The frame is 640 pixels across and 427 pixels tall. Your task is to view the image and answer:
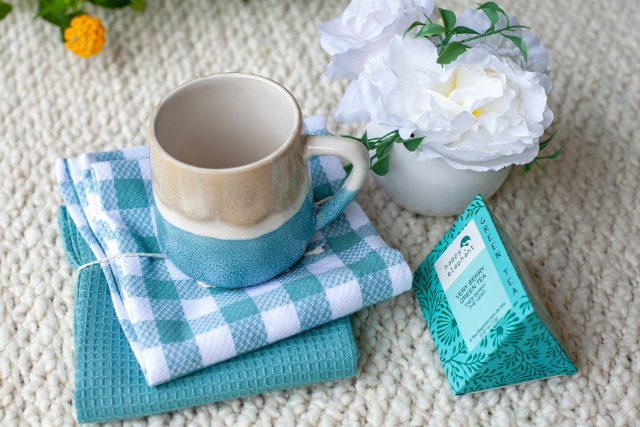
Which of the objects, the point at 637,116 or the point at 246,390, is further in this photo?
the point at 637,116

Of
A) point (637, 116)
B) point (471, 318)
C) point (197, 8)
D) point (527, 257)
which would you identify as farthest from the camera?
point (197, 8)

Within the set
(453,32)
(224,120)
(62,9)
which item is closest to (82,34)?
(62,9)

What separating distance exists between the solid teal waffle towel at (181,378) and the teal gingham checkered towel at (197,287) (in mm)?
12

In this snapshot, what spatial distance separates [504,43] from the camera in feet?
1.53

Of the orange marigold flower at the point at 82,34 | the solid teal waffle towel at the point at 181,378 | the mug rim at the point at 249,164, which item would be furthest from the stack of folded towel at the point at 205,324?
the orange marigold flower at the point at 82,34

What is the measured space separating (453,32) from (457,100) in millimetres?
50

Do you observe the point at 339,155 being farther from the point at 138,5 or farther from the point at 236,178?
the point at 138,5

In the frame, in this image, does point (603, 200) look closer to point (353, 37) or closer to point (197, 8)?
point (353, 37)

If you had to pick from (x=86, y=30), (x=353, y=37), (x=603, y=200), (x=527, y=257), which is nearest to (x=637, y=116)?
(x=603, y=200)

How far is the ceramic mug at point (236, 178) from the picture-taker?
36 centimetres

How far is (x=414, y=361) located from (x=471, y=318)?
70 millimetres

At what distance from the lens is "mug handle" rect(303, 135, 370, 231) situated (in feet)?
1.26

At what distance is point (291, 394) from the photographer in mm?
431

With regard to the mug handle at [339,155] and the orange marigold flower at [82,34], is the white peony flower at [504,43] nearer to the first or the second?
the mug handle at [339,155]
